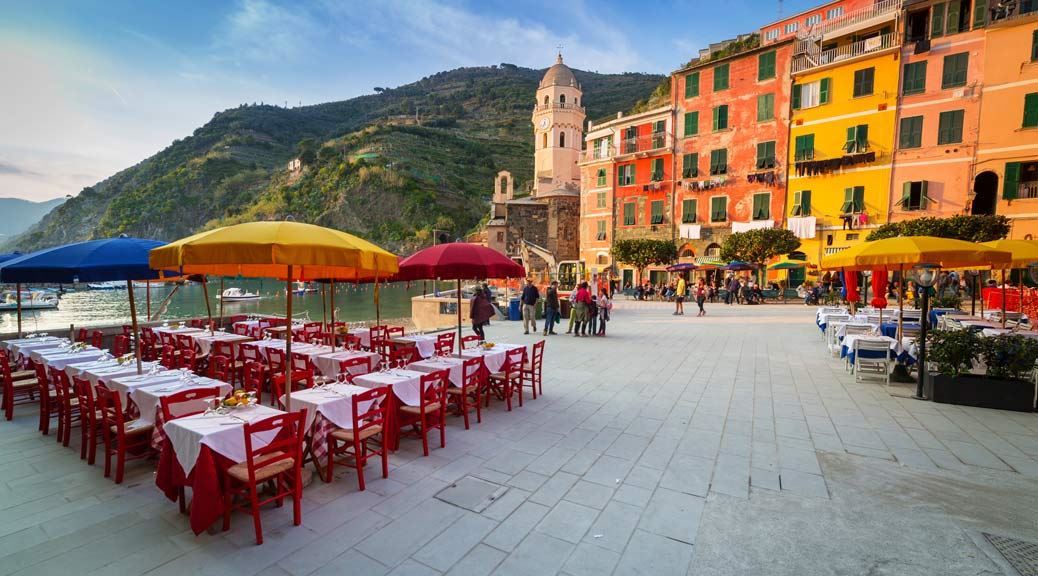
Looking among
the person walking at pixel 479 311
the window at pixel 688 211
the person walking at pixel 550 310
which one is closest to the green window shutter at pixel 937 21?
the window at pixel 688 211

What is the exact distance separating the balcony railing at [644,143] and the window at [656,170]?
938 millimetres

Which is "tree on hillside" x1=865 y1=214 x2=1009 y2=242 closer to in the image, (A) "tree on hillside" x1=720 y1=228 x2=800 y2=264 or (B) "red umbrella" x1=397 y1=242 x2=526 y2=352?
(A) "tree on hillside" x1=720 y1=228 x2=800 y2=264

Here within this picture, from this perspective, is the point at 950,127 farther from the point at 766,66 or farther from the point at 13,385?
the point at 13,385

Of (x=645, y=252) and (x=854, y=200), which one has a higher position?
(x=854, y=200)

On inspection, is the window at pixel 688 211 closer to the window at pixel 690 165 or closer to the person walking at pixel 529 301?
the window at pixel 690 165

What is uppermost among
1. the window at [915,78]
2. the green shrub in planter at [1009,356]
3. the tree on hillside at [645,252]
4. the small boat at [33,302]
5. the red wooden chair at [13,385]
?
the window at [915,78]

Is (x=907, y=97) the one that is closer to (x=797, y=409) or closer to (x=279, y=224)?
(x=797, y=409)

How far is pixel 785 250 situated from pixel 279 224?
26394 mm

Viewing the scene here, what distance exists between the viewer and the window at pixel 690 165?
2984 cm

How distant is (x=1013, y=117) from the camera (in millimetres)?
20422

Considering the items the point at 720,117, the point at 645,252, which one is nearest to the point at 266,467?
the point at 645,252

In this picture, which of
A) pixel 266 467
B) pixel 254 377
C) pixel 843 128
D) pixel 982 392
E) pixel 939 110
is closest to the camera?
pixel 266 467

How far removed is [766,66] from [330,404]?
3155 centimetres

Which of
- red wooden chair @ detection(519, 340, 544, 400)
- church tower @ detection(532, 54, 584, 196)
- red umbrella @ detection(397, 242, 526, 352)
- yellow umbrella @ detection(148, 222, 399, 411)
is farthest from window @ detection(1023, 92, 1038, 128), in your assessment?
church tower @ detection(532, 54, 584, 196)
